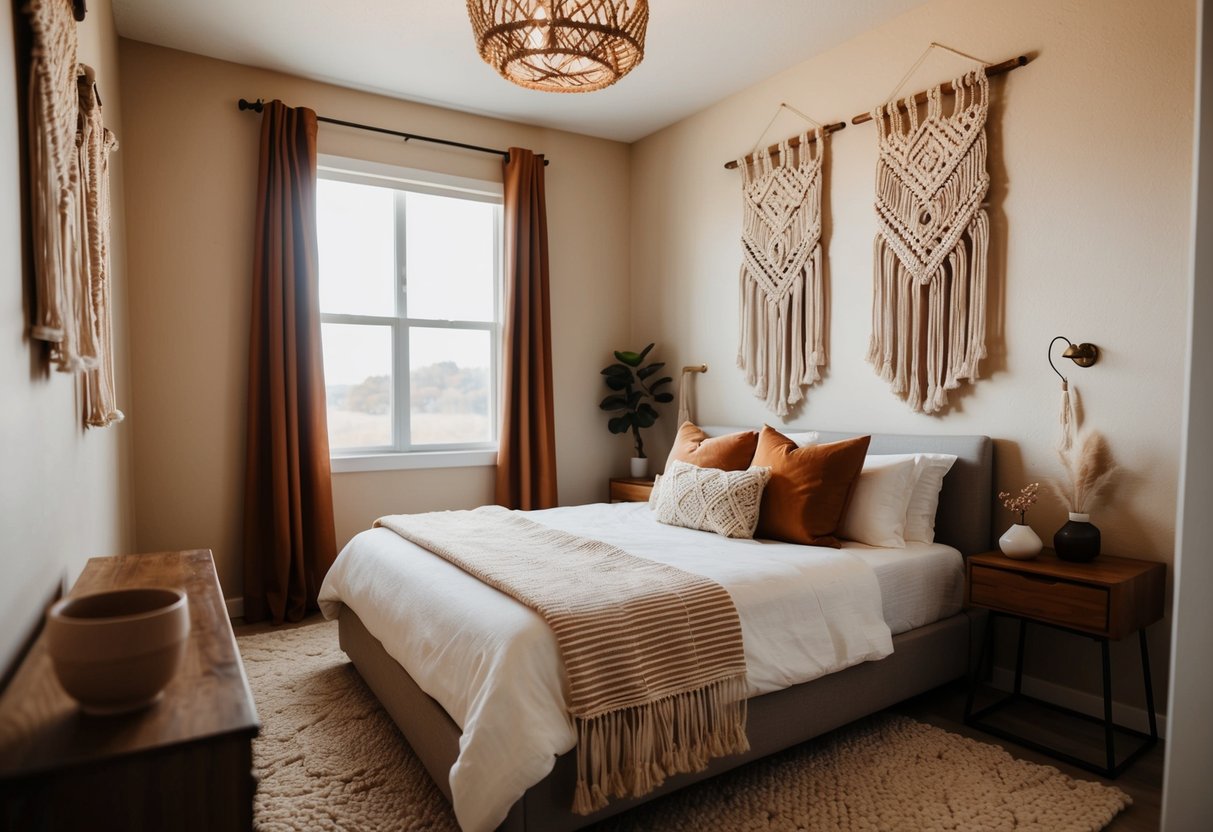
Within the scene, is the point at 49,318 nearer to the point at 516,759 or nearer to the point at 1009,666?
the point at 516,759

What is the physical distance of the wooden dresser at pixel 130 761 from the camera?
0.85 metres

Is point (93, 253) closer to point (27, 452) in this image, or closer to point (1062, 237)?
point (27, 452)

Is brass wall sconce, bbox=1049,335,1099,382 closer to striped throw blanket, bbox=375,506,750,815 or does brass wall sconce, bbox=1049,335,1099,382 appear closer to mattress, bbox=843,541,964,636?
mattress, bbox=843,541,964,636

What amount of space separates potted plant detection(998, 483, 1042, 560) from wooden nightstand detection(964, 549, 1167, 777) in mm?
39

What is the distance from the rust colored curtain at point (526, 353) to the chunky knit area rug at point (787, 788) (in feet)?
6.34

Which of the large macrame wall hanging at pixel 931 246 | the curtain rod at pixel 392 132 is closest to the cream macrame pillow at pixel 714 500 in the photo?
the large macrame wall hanging at pixel 931 246

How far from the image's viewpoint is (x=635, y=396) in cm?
461

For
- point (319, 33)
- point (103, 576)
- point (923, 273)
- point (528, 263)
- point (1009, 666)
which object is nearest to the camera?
point (103, 576)

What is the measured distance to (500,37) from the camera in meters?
2.27

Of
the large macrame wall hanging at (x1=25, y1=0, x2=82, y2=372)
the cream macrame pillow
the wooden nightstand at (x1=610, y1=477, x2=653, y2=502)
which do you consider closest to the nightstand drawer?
the cream macrame pillow

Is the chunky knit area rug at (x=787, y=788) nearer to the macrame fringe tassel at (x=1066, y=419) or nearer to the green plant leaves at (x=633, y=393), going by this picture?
the macrame fringe tassel at (x=1066, y=419)

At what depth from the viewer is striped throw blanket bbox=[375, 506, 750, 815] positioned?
168cm

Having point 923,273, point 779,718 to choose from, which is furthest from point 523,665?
point 923,273

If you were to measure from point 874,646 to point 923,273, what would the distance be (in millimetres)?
1602
